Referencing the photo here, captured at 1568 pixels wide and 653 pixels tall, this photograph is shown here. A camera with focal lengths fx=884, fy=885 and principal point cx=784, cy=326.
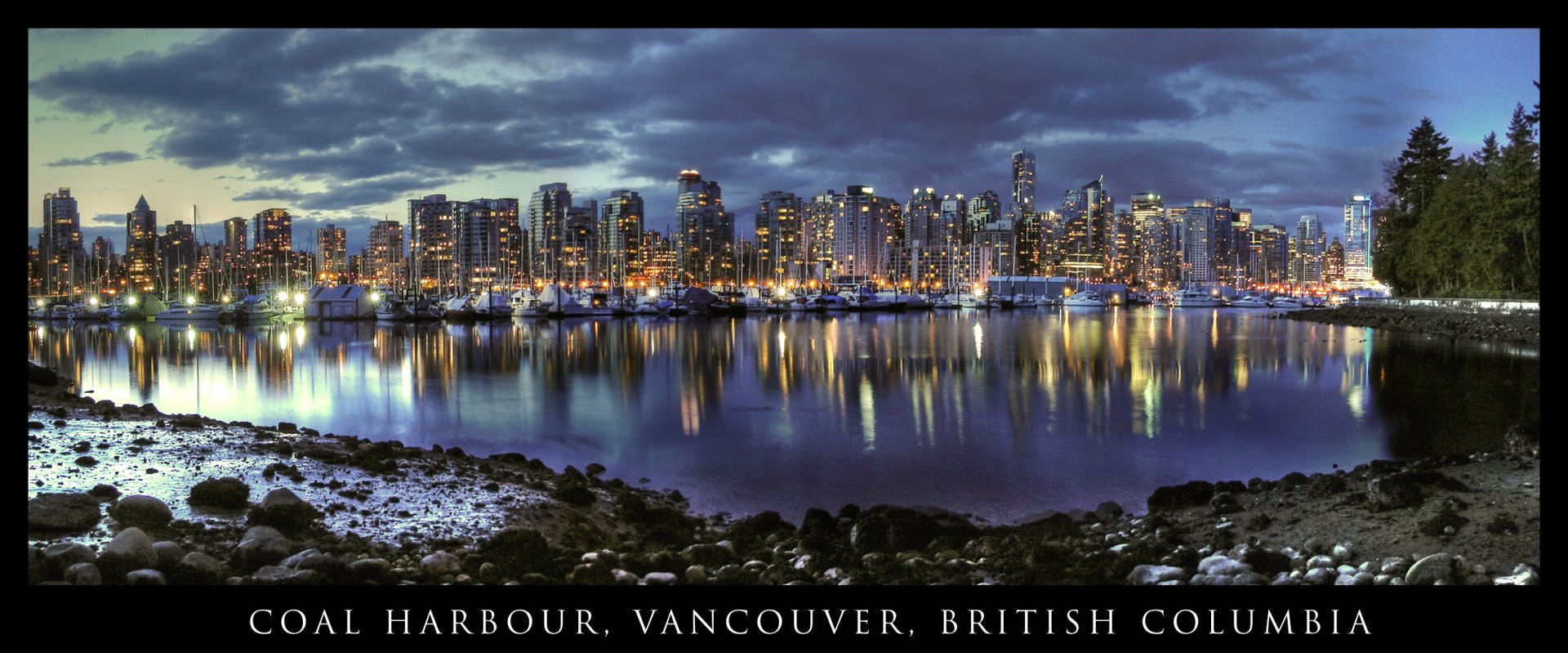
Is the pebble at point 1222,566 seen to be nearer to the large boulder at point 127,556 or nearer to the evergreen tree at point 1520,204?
the large boulder at point 127,556

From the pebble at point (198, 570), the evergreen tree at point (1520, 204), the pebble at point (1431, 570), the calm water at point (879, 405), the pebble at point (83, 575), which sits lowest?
the calm water at point (879, 405)

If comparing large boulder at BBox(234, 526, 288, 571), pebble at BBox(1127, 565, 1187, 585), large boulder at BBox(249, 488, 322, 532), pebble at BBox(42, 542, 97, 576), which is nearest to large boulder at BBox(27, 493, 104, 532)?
pebble at BBox(42, 542, 97, 576)

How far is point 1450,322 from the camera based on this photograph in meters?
49.8

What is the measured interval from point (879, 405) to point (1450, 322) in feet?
148

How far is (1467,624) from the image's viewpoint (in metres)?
5.18

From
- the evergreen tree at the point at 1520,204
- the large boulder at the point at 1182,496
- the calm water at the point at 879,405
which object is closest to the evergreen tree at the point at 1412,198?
the evergreen tree at the point at 1520,204

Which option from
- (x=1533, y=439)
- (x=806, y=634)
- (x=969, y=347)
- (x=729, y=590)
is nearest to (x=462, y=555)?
(x=729, y=590)

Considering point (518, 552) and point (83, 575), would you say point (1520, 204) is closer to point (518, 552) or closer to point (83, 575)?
point (518, 552)

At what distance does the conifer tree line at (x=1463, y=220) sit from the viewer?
4800 cm

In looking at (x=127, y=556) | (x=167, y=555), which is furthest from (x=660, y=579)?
(x=127, y=556)

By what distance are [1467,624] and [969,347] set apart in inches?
1556

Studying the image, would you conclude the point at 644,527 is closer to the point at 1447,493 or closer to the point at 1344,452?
the point at 1447,493

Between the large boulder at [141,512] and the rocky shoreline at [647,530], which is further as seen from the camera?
the large boulder at [141,512]

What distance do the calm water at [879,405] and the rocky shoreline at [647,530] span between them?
1914 mm
